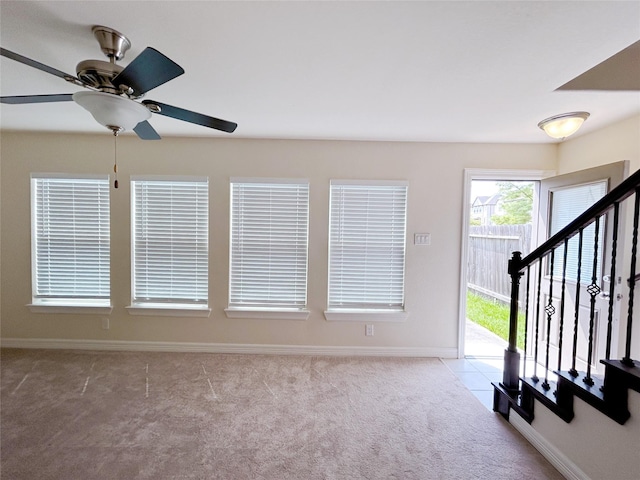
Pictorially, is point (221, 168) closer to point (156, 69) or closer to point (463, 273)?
point (156, 69)

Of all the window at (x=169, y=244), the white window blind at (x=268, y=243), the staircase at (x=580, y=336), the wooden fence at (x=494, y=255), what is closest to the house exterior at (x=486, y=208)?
the wooden fence at (x=494, y=255)

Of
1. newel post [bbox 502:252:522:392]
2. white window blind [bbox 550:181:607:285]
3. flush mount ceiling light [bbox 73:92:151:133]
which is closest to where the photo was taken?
flush mount ceiling light [bbox 73:92:151:133]

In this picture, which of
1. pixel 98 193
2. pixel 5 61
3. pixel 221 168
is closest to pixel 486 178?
pixel 221 168

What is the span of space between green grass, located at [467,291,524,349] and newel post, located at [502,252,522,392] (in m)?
1.86

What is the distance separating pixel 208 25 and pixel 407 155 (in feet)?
7.27

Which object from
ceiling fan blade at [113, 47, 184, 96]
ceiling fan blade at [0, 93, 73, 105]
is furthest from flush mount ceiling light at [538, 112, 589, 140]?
ceiling fan blade at [0, 93, 73, 105]

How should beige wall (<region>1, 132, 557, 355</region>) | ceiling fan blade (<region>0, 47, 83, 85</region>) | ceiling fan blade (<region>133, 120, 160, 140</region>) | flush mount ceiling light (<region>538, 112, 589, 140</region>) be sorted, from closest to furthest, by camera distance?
1. ceiling fan blade (<region>0, 47, 83, 85</region>)
2. ceiling fan blade (<region>133, 120, 160, 140</region>)
3. flush mount ceiling light (<region>538, 112, 589, 140</region>)
4. beige wall (<region>1, 132, 557, 355</region>)

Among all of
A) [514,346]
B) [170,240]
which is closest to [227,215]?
[170,240]

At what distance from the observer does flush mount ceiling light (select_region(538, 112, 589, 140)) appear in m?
2.14

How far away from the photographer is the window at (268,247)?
116 inches

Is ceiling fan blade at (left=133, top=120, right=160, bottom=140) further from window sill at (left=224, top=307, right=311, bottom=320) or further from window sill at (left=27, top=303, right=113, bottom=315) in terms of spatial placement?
window sill at (left=27, top=303, right=113, bottom=315)

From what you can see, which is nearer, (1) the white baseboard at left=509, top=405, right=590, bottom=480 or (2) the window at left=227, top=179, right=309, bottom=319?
(1) the white baseboard at left=509, top=405, right=590, bottom=480

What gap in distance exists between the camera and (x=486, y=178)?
2953 millimetres

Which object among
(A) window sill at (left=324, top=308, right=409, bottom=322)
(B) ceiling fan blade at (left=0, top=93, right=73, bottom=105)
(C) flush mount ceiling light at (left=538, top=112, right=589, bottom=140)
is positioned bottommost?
(A) window sill at (left=324, top=308, right=409, bottom=322)
